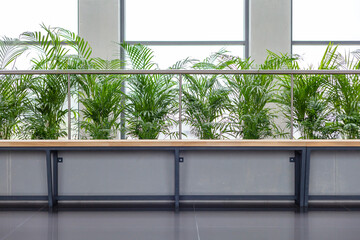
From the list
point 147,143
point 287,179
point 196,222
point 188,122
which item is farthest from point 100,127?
point 287,179

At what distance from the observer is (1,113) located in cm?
293

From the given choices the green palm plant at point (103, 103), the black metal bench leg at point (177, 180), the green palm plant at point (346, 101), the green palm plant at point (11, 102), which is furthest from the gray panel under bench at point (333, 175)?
the green palm plant at point (11, 102)

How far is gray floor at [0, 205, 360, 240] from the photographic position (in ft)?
6.77

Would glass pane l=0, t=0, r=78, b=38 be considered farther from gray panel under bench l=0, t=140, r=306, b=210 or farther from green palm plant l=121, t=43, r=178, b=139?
gray panel under bench l=0, t=140, r=306, b=210

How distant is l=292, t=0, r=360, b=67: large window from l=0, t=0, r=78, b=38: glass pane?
11.2 feet

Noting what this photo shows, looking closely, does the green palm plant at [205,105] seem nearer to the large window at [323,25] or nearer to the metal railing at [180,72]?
the metal railing at [180,72]

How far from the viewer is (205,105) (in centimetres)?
298

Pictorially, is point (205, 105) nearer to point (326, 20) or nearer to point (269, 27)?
point (269, 27)

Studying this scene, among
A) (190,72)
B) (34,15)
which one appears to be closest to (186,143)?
(190,72)

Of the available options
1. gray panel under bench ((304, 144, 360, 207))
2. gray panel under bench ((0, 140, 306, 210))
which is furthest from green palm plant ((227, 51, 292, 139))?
gray panel under bench ((304, 144, 360, 207))

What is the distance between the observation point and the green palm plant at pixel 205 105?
296 cm

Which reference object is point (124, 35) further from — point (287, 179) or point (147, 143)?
point (287, 179)

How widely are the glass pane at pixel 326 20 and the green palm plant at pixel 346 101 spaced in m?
2.58

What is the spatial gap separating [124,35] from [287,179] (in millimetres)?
3548
